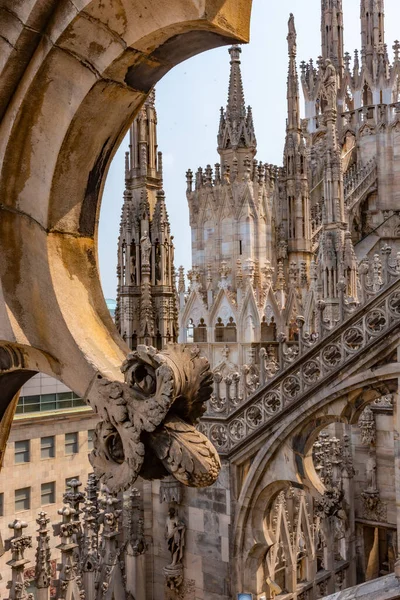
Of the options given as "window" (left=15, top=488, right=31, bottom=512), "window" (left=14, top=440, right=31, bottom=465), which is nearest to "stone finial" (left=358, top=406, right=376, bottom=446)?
"window" (left=14, top=440, right=31, bottom=465)

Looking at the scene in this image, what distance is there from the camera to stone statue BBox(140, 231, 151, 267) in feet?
37.8

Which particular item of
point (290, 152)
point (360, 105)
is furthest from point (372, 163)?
point (290, 152)

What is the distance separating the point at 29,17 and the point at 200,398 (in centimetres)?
133

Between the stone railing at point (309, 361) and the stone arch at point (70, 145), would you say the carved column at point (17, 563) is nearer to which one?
the stone railing at point (309, 361)

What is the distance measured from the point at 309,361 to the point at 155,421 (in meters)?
8.14

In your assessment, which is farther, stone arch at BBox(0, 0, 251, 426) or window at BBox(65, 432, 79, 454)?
window at BBox(65, 432, 79, 454)

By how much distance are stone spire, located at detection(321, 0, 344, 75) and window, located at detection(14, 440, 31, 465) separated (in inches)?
999

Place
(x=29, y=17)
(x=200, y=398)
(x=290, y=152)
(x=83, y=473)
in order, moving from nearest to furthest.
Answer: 1. (x=200, y=398)
2. (x=29, y=17)
3. (x=290, y=152)
4. (x=83, y=473)

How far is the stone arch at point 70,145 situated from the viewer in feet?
6.29

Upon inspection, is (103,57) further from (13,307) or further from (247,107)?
(247,107)

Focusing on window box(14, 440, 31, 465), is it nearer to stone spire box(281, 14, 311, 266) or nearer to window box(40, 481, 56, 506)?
window box(40, 481, 56, 506)

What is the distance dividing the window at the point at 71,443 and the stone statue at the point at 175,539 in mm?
16232

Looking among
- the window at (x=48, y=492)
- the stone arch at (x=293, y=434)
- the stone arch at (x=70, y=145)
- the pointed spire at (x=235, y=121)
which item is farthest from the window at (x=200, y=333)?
the stone arch at (x=70, y=145)

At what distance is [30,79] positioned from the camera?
6.67 ft
